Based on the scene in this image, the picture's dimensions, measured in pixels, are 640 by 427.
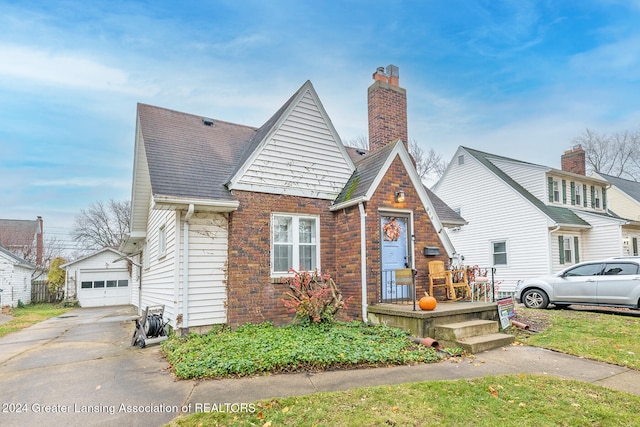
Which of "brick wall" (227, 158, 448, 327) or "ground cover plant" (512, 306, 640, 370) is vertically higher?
"brick wall" (227, 158, 448, 327)

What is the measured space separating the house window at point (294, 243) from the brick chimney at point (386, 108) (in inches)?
125

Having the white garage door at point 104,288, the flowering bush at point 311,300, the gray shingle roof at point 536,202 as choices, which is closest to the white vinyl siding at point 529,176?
the gray shingle roof at point 536,202

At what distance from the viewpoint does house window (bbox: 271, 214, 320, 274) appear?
8430mm

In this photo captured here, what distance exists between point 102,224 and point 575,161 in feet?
134

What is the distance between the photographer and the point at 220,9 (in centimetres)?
984

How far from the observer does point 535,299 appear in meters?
11.4

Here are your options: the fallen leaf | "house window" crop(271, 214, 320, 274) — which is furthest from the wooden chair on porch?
the fallen leaf

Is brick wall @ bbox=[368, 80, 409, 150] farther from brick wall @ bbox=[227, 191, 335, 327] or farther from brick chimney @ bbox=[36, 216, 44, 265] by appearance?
brick chimney @ bbox=[36, 216, 44, 265]

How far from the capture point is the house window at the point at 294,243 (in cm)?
843

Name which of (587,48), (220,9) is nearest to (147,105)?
(220,9)

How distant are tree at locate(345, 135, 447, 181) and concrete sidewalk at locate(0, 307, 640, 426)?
22.8 metres

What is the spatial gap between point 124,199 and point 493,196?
35247 millimetres

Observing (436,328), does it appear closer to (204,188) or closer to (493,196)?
(204,188)

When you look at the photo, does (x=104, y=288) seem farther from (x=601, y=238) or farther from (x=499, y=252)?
(x=601, y=238)
